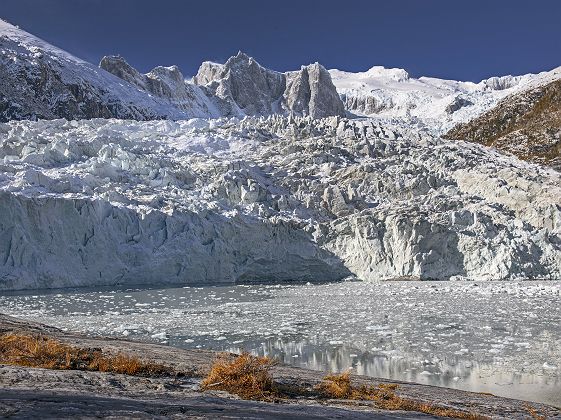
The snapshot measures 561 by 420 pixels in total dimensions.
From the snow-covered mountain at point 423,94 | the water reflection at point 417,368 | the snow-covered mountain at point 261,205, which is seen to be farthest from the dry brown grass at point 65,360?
the snow-covered mountain at point 423,94

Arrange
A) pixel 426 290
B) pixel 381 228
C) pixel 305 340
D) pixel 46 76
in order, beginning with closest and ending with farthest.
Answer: pixel 305 340
pixel 426 290
pixel 381 228
pixel 46 76

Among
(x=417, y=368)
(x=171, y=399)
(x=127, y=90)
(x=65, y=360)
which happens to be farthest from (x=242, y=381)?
(x=127, y=90)

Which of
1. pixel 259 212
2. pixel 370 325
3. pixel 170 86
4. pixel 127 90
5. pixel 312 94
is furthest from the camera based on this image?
pixel 312 94

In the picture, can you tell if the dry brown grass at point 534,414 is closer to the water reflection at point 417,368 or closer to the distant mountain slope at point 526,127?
the water reflection at point 417,368

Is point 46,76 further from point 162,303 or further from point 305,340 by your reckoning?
point 305,340

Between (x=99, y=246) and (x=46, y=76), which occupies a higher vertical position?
(x=46, y=76)

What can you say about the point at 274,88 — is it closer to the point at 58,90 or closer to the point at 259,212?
the point at 58,90

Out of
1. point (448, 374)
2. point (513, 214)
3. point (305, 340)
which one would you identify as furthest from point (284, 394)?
point (513, 214)
